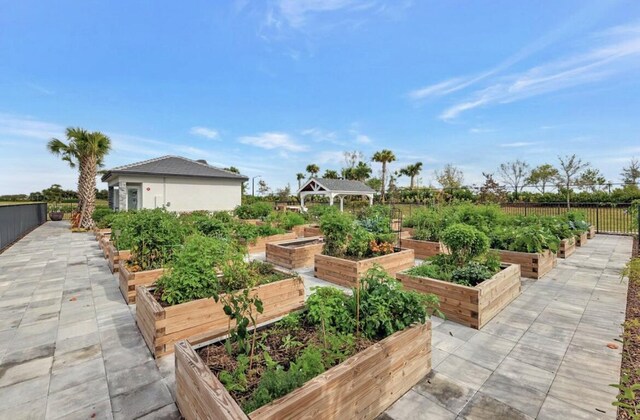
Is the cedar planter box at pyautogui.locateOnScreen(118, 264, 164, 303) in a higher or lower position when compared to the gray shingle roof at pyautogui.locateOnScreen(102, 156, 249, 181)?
lower

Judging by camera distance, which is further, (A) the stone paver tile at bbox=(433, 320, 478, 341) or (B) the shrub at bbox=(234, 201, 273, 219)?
(B) the shrub at bbox=(234, 201, 273, 219)

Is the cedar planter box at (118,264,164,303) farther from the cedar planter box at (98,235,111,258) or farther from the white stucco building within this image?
the white stucco building

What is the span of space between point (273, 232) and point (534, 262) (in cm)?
656

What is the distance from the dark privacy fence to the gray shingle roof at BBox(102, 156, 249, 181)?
3.84m

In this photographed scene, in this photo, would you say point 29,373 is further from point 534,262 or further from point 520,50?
point 520,50

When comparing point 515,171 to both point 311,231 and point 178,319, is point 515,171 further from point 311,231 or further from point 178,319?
point 178,319

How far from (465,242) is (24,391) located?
507 centimetres

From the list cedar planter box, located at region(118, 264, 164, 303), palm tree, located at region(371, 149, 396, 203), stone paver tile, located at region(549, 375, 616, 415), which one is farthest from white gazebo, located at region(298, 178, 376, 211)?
stone paver tile, located at region(549, 375, 616, 415)

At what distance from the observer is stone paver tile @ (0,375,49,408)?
2066mm

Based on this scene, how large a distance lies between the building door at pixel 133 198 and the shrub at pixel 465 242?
15991 mm

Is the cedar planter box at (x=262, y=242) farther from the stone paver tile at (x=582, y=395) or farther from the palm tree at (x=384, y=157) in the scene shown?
the palm tree at (x=384, y=157)

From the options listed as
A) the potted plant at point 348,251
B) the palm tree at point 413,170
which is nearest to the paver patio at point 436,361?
the potted plant at point 348,251

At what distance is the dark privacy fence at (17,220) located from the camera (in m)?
9.17

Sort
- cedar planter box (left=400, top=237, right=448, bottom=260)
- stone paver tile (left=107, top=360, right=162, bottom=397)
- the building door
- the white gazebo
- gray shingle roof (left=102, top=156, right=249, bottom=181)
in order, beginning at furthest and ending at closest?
the white gazebo, the building door, gray shingle roof (left=102, top=156, right=249, bottom=181), cedar planter box (left=400, top=237, right=448, bottom=260), stone paver tile (left=107, top=360, right=162, bottom=397)
